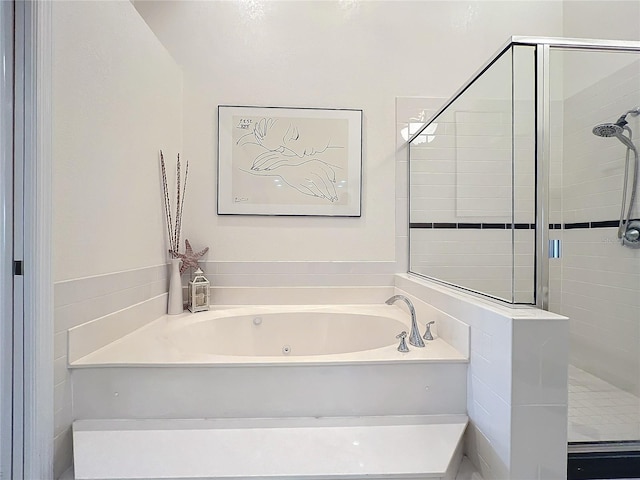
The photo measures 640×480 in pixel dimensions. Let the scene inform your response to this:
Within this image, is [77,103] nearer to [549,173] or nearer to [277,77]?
[277,77]

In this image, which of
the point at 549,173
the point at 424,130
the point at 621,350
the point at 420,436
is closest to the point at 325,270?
the point at 424,130

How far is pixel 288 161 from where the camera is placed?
2453 millimetres

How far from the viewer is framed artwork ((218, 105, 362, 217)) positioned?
2.44 metres

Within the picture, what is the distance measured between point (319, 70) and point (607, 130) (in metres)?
1.70

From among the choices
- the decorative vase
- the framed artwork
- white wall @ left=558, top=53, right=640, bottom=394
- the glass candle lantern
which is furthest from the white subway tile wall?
the decorative vase

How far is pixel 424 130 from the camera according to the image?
2344 mm

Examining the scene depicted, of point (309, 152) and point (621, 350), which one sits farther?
point (309, 152)

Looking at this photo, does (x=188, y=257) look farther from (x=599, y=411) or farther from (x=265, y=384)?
(x=599, y=411)

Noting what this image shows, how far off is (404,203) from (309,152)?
2.38 ft

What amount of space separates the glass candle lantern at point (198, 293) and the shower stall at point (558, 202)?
134cm

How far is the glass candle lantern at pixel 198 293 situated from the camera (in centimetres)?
227

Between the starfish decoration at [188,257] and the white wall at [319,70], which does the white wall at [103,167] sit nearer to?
the starfish decoration at [188,257]

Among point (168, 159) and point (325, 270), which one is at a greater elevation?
point (168, 159)

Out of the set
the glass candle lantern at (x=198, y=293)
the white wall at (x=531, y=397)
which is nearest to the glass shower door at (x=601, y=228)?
the white wall at (x=531, y=397)
